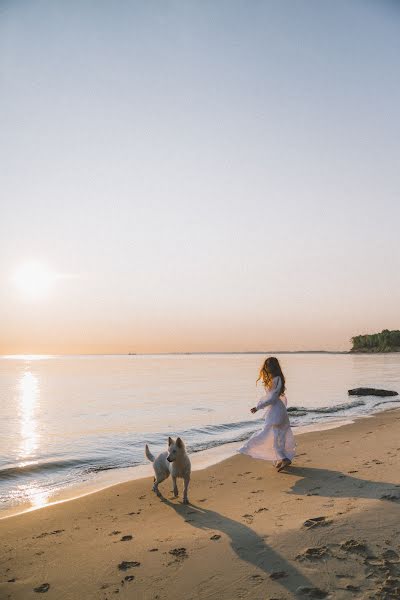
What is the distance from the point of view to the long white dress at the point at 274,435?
33.6 ft

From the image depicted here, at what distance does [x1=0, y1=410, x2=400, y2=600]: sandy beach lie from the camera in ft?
14.9

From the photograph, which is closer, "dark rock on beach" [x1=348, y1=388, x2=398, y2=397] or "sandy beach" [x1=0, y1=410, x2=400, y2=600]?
"sandy beach" [x1=0, y1=410, x2=400, y2=600]

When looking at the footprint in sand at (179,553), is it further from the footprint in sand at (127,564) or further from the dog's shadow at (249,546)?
the dog's shadow at (249,546)

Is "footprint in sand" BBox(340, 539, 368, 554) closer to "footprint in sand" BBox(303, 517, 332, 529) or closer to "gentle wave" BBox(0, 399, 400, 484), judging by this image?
"footprint in sand" BBox(303, 517, 332, 529)

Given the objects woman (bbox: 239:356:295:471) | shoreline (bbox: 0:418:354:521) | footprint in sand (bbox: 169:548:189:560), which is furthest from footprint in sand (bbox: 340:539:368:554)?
shoreline (bbox: 0:418:354:521)

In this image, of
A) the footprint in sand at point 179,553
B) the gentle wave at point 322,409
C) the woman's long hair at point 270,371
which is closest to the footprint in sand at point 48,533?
the footprint in sand at point 179,553

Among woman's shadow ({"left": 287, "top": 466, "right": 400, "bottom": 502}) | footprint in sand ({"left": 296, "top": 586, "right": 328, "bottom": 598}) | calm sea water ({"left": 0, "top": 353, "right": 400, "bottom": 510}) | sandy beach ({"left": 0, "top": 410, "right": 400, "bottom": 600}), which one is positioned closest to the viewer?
footprint in sand ({"left": 296, "top": 586, "right": 328, "bottom": 598})

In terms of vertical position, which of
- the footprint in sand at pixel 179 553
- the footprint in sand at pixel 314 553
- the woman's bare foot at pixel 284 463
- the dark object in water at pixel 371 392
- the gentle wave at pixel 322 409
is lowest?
the gentle wave at pixel 322 409

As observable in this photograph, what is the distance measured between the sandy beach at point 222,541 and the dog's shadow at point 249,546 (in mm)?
14

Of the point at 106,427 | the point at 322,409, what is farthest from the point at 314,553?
the point at 322,409

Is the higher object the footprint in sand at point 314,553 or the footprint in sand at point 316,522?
the footprint in sand at point 314,553

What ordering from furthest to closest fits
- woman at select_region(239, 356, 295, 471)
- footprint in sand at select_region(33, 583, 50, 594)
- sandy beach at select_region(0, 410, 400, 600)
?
woman at select_region(239, 356, 295, 471) < footprint in sand at select_region(33, 583, 50, 594) < sandy beach at select_region(0, 410, 400, 600)

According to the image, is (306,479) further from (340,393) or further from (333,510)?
(340,393)

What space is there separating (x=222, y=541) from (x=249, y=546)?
441 mm
